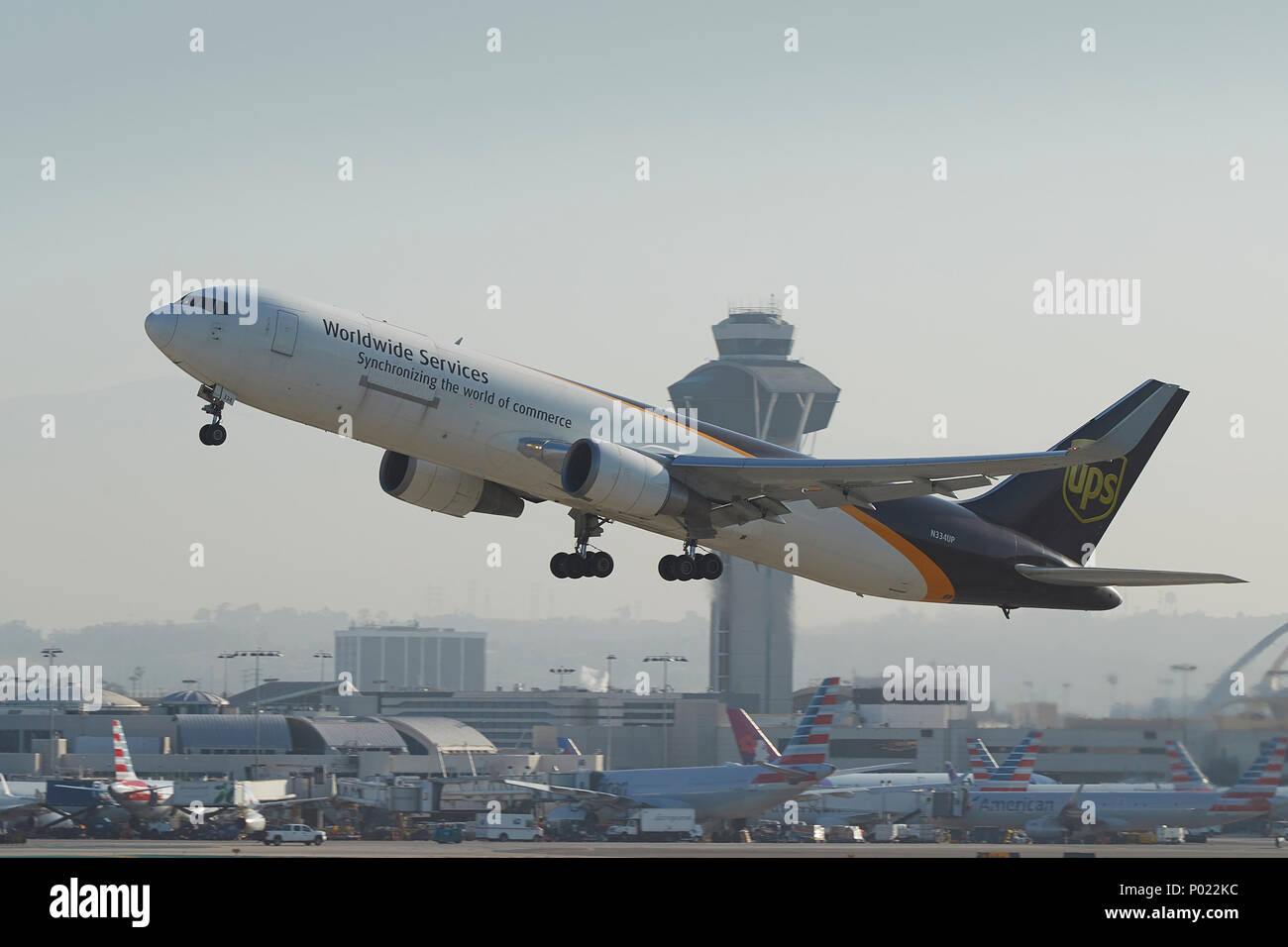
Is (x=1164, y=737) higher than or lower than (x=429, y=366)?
lower

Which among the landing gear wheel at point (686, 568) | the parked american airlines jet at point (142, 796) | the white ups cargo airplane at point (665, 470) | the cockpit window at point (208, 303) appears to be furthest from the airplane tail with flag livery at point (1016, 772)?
the cockpit window at point (208, 303)

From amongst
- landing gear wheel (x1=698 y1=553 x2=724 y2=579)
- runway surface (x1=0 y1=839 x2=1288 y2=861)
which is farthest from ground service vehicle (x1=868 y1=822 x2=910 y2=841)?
landing gear wheel (x1=698 y1=553 x2=724 y2=579)

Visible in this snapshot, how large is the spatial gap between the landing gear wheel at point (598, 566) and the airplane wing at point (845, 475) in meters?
3.56

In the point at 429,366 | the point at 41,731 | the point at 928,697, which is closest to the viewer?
the point at 429,366

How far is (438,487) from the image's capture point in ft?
134

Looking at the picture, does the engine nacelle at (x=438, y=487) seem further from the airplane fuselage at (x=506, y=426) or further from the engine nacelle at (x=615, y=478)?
the engine nacelle at (x=615, y=478)

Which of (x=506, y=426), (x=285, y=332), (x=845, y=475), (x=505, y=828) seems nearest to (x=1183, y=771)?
(x=505, y=828)

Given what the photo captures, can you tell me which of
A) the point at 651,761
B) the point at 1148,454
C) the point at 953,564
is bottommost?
the point at 651,761

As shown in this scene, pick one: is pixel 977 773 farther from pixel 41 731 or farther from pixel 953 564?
pixel 41 731

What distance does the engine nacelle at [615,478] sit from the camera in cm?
3700
